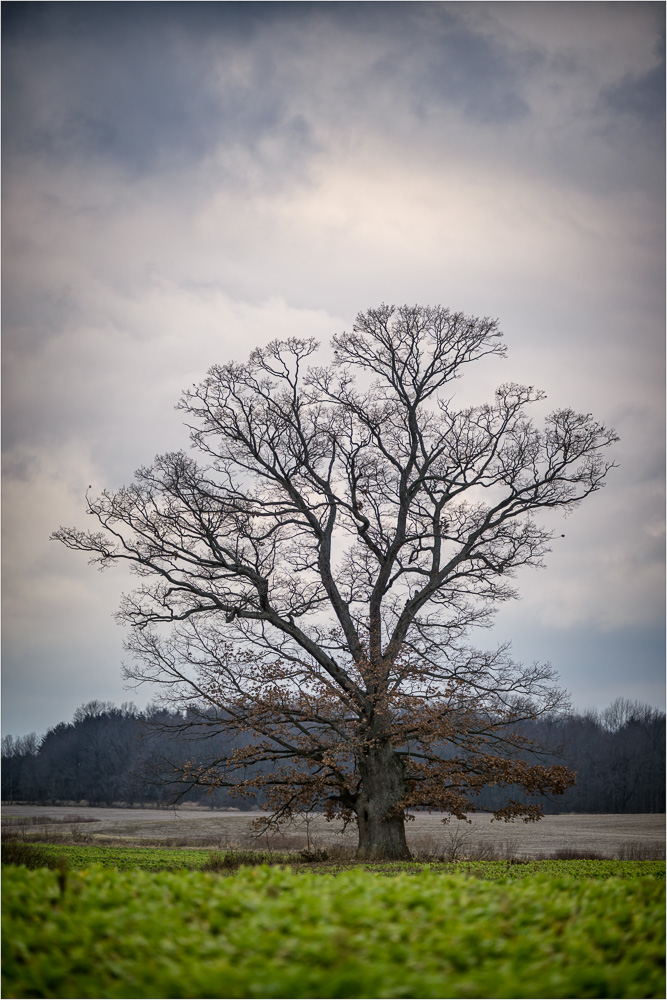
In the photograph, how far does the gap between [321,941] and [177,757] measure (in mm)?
55439

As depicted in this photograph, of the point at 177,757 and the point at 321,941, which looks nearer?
the point at 321,941

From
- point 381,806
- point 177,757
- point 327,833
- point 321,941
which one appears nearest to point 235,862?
point 381,806

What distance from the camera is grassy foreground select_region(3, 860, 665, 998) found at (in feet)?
12.1

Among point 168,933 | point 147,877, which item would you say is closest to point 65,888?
point 147,877

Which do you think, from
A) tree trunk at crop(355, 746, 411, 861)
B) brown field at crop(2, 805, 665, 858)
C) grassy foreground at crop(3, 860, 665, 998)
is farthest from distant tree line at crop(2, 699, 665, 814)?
grassy foreground at crop(3, 860, 665, 998)

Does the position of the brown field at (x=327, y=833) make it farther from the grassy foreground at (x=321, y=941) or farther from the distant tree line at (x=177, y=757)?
the grassy foreground at (x=321, y=941)

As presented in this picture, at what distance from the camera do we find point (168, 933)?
14.4 feet

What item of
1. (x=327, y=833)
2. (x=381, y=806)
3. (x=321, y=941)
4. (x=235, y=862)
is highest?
(x=321, y=941)

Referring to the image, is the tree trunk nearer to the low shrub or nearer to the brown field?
the low shrub

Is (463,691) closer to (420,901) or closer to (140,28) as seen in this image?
(420,901)

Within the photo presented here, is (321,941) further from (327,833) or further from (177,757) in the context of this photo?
(177,757)

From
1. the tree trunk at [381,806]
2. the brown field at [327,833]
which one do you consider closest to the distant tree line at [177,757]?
the brown field at [327,833]

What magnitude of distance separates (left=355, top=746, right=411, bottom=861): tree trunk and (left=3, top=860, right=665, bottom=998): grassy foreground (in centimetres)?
1272

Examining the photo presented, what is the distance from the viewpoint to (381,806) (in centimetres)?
1780
